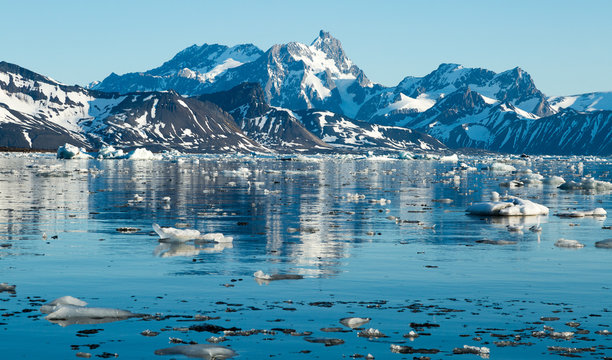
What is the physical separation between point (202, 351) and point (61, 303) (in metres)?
5.37

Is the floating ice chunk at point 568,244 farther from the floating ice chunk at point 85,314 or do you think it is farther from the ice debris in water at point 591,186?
the ice debris in water at point 591,186

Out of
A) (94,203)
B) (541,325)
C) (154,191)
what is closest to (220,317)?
(541,325)

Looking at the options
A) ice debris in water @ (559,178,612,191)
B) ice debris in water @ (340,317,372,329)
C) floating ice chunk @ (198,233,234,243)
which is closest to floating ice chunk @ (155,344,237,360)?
ice debris in water @ (340,317,372,329)

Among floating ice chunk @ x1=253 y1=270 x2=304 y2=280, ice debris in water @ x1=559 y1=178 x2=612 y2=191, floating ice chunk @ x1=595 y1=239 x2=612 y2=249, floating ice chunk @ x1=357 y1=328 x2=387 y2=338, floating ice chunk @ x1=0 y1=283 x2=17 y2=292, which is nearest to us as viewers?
floating ice chunk @ x1=357 y1=328 x2=387 y2=338

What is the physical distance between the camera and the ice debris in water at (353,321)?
16.5 m

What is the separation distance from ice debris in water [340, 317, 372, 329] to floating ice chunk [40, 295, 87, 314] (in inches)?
246

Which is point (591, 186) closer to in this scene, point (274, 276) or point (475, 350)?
point (274, 276)

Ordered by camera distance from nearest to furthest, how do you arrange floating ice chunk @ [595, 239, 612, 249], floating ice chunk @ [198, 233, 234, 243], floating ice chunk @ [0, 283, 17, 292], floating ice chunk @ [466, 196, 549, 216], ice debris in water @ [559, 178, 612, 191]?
floating ice chunk @ [0, 283, 17, 292] < floating ice chunk @ [595, 239, 612, 249] < floating ice chunk @ [198, 233, 234, 243] < floating ice chunk @ [466, 196, 549, 216] < ice debris in water @ [559, 178, 612, 191]

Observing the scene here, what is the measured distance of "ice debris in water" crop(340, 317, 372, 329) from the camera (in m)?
16.5

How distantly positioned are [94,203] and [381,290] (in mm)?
32514

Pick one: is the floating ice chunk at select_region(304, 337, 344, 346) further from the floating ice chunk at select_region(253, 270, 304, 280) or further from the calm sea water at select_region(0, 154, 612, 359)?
the floating ice chunk at select_region(253, 270, 304, 280)

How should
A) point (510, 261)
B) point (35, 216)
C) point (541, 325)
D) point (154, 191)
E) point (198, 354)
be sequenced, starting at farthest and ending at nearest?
point (154, 191)
point (35, 216)
point (510, 261)
point (541, 325)
point (198, 354)

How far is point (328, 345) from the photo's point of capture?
590 inches

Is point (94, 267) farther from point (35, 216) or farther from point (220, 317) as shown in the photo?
point (35, 216)
